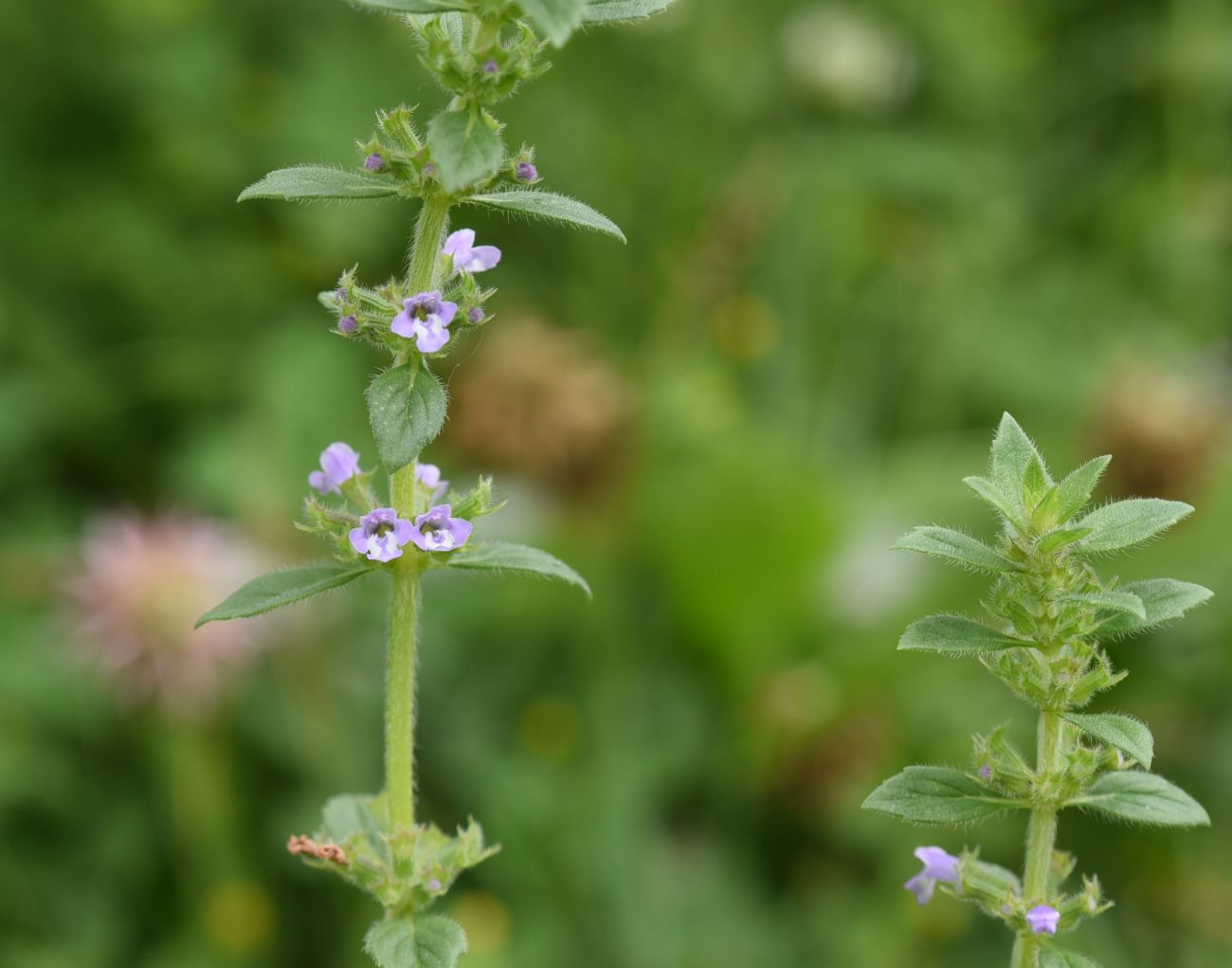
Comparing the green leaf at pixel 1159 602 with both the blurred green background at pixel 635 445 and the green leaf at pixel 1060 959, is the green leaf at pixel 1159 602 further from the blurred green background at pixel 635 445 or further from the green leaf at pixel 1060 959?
the blurred green background at pixel 635 445

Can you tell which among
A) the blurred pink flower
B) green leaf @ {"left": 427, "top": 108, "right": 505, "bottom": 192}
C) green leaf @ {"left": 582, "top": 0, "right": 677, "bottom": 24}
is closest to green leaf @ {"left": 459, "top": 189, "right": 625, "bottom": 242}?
green leaf @ {"left": 427, "top": 108, "right": 505, "bottom": 192}

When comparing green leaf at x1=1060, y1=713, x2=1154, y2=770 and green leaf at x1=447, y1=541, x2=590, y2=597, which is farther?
green leaf at x1=447, y1=541, x2=590, y2=597

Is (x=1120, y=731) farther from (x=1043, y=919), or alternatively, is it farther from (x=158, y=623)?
(x=158, y=623)

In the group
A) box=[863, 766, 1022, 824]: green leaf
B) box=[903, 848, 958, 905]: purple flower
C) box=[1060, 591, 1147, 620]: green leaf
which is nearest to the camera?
box=[1060, 591, 1147, 620]: green leaf

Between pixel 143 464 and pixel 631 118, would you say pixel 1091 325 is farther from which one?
pixel 143 464

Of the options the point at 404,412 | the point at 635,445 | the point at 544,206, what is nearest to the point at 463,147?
the point at 544,206

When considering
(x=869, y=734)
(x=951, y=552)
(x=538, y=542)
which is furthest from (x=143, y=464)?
(x=951, y=552)

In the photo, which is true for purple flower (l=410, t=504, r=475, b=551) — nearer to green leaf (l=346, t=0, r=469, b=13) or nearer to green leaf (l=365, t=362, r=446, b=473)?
green leaf (l=365, t=362, r=446, b=473)
